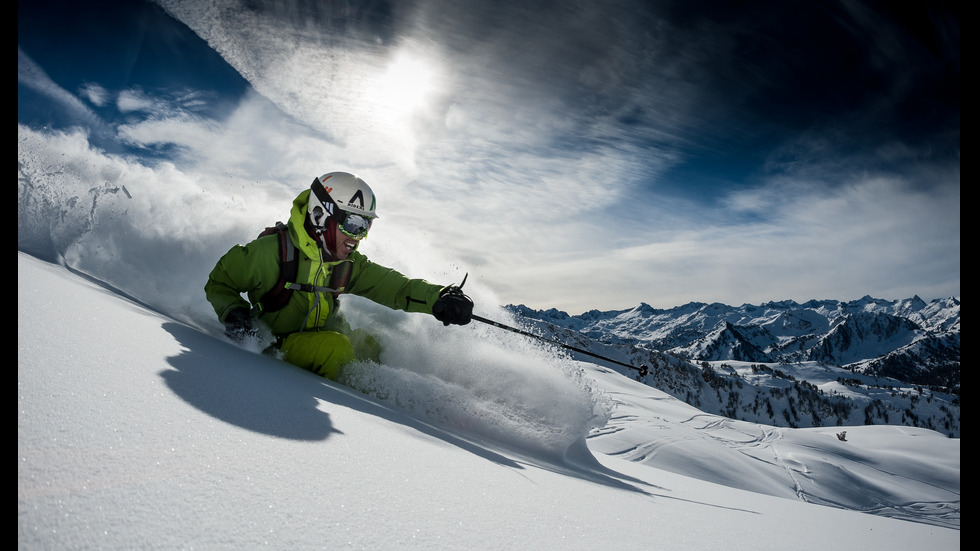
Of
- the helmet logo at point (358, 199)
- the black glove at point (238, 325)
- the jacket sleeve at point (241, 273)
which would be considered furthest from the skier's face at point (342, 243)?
the black glove at point (238, 325)

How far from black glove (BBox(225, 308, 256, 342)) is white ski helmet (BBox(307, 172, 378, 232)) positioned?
3.57 feet

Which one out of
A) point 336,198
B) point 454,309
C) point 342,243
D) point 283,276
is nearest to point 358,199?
point 336,198

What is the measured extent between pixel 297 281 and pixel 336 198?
94 cm

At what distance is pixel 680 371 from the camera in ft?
341

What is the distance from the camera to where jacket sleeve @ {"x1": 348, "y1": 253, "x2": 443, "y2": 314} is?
203 inches

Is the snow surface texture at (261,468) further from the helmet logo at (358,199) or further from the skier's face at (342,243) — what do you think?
the helmet logo at (358,199)

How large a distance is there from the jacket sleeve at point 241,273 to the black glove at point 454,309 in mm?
1682

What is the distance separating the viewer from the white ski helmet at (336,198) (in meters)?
4.45

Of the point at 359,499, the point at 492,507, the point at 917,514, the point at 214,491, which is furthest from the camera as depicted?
the point at 917,514
